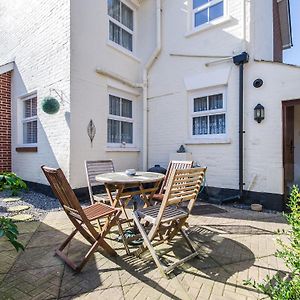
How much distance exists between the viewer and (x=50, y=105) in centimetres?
552

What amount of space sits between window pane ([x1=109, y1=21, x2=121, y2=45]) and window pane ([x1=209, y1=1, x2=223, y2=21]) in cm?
258

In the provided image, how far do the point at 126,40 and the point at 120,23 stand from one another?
0.50 meters

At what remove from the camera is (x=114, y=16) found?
22.3ft

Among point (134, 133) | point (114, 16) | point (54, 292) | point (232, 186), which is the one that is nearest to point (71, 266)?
point (54, 292)

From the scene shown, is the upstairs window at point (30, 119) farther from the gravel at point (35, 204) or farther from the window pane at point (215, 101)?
the window pane at point (215, 101)

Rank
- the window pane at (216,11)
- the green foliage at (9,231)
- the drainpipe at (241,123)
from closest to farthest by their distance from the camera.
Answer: the green foliage at (9,231) < the drainpipe at (241,123) < the window pane at (216,11)

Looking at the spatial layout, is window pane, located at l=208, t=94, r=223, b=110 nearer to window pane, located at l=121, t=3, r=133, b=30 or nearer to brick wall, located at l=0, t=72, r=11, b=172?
window pane, located at l=121, t=3, r=133, b=30

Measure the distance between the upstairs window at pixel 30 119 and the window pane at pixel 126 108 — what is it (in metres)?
2.44

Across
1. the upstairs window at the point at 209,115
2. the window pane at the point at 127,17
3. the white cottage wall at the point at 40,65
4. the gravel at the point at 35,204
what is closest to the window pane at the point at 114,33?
the window pane at the point at 127,17

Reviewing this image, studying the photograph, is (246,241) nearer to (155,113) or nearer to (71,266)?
(71,266)

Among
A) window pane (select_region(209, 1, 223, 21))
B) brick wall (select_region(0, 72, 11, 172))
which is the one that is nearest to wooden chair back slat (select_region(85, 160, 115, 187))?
brick wall (select_region(0, 72, 11, 172))

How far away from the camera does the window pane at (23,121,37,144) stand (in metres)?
6.82

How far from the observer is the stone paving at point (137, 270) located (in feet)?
7.09

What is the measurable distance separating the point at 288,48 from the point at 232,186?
7212 millimetres
